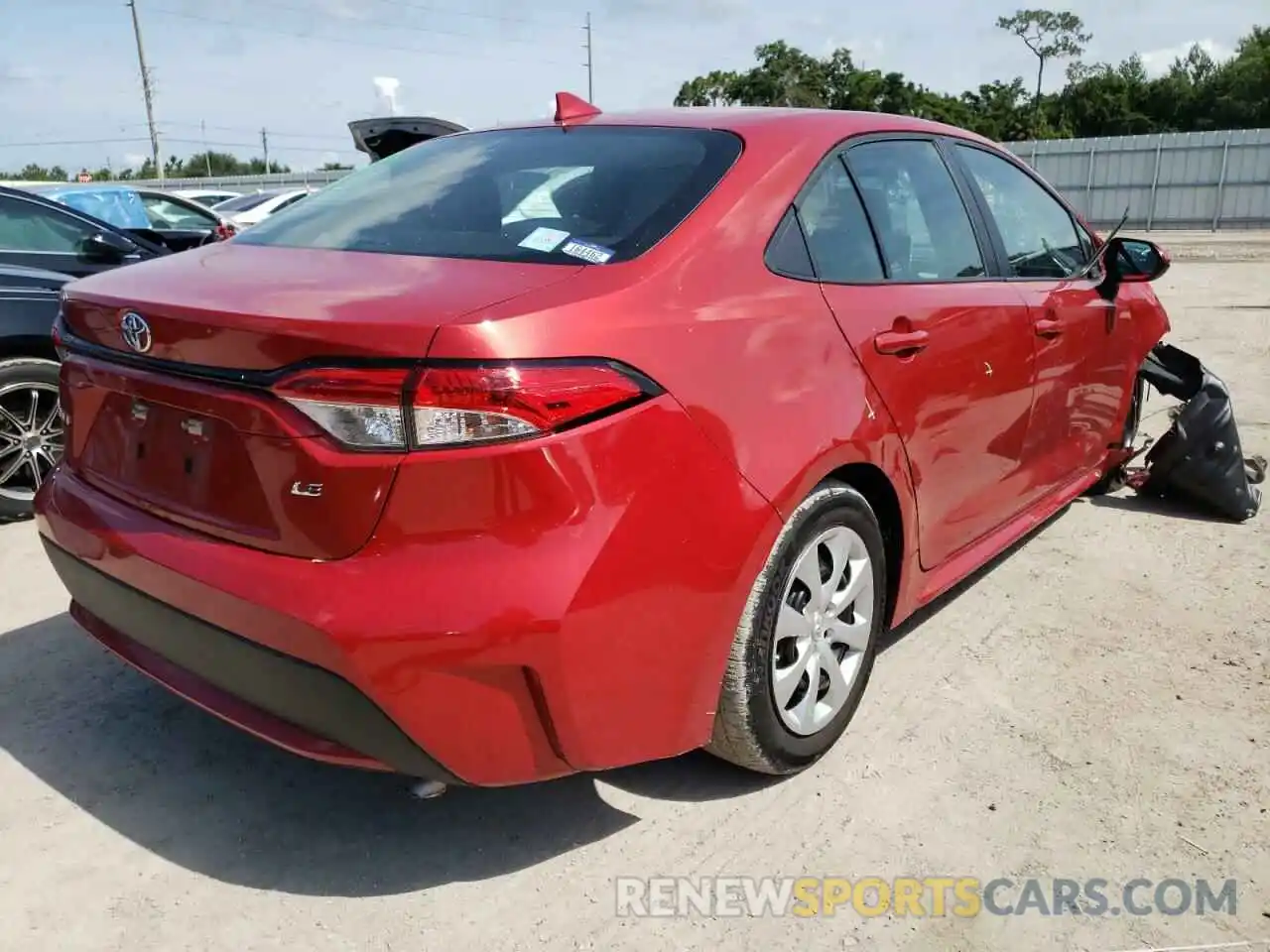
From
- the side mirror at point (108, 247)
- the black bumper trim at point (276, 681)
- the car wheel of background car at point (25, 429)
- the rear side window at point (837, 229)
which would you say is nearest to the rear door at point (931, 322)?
the rear side window at point (837, 229)

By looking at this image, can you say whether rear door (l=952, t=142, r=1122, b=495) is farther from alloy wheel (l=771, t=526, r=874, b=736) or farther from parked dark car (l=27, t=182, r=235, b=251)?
parked dark car (l=27, t=182, r=235, b=251)

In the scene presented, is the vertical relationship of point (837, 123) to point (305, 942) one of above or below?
above

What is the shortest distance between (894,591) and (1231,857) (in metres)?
1.00

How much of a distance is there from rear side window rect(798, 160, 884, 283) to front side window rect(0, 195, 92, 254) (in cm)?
478

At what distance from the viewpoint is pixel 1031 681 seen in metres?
3.13

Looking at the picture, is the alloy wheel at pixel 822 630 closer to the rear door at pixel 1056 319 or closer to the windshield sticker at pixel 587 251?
the windshield sticker at pixel 587 251

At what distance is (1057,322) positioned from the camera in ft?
11.6

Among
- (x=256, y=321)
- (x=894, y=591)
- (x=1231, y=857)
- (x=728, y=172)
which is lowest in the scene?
(x=1231, y=857)

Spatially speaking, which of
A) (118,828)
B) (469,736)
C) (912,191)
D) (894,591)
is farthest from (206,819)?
(912,191)

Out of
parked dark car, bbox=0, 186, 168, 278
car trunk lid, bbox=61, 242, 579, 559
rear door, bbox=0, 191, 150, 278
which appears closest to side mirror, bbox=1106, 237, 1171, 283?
car trunk lid, bbox=61, 242, 579, 559

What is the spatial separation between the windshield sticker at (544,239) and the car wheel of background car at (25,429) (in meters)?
3.09

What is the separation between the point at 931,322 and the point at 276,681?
6.23 feet

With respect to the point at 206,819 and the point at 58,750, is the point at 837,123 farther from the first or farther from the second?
the point at 58,750

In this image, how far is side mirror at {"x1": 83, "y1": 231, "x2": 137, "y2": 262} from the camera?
19.0 feet
